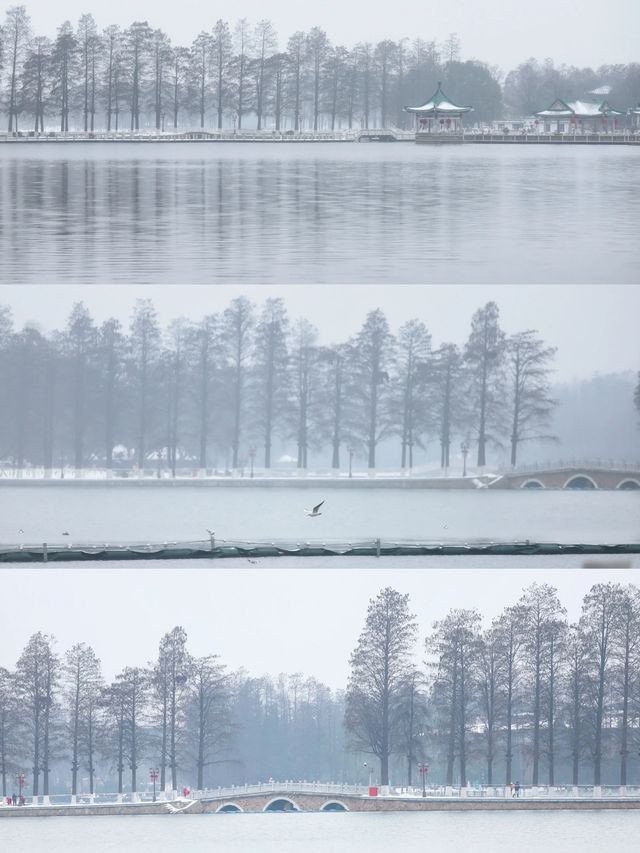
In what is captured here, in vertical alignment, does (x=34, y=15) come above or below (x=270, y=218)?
above

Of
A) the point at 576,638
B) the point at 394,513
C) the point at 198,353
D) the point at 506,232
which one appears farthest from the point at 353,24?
the point at 576,638

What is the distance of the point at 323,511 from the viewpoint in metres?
6.30

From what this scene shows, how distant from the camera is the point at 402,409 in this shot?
6.30m

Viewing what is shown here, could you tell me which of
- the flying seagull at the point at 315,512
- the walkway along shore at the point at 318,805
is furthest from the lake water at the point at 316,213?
the walkway along shore at the point at 318,805

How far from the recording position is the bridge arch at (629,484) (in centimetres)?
634

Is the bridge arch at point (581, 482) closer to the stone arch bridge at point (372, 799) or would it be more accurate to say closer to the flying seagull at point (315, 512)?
the flying seagull at point (315, 512)

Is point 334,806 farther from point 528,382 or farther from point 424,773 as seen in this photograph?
point 528,382

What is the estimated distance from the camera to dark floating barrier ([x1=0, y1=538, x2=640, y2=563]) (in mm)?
6242

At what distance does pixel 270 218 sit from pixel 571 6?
1.38 m

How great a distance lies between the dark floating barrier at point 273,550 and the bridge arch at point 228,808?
0.89m

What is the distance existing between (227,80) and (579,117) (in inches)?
51.9

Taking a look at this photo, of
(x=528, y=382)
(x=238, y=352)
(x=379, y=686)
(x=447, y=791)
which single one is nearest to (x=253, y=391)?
(x=238, y=352)

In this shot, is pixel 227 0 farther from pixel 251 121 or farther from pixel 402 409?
pixel 402 409

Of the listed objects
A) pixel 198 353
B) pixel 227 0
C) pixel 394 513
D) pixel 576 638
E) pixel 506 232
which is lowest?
pixel 576 638
